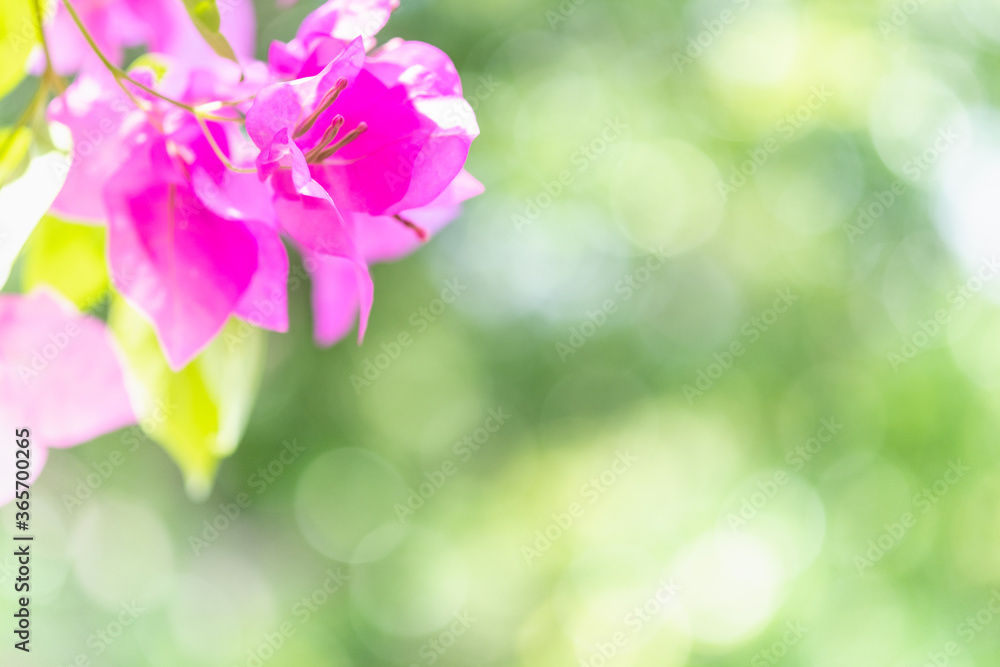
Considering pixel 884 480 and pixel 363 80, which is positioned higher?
pixel 363 80

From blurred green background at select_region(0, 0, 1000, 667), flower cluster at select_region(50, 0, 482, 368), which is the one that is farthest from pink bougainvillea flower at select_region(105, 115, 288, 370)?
blurred green background at select_region(0, 0, 1000, 667)

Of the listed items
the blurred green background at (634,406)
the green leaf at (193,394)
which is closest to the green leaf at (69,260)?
the green leaf at (193,394)

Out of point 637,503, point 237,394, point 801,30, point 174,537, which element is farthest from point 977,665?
point 174,537

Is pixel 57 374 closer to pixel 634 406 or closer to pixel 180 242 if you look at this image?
pixel 180 242

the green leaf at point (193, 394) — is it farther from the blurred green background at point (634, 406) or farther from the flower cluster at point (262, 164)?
the blurred green background at point (634, 406)

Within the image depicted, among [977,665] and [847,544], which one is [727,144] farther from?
[977,665]

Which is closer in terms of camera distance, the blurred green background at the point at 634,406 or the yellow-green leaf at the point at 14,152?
the yellow-green leaf at the point at 14,152

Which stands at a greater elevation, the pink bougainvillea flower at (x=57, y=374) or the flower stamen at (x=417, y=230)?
the flower stamen at (x=417, y=230)

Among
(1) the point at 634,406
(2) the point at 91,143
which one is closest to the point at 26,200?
(2) the point at 91,143
